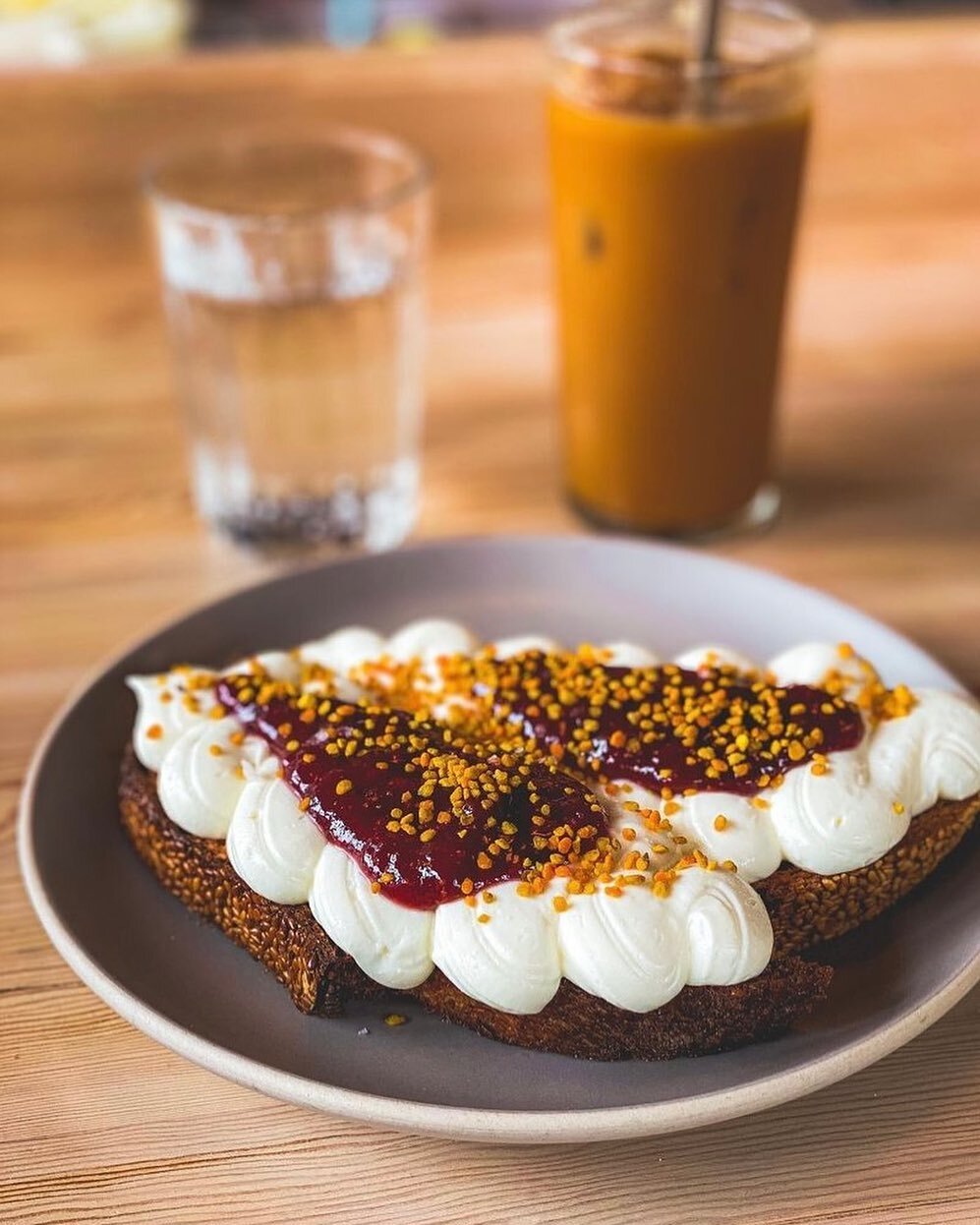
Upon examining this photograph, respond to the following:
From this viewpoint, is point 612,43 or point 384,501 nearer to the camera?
point 612,43

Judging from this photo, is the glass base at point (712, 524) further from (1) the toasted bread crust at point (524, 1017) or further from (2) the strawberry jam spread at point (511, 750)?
(1) the toasted bread crust at point (524, 1017)

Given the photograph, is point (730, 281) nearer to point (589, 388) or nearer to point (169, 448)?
point (589, 388)

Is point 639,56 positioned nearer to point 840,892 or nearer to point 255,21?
point 840,892

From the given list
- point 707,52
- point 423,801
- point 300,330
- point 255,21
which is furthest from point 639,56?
point 255,21

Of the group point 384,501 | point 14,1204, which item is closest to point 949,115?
point 384,501

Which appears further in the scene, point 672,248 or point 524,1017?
point 672,248

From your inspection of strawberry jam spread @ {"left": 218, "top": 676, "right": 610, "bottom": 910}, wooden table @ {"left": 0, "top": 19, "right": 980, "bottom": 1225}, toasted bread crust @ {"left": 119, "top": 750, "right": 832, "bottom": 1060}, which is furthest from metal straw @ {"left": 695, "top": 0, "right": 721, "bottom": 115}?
toasted bread crust @ {"left": 119, "top": 750, "right": 832, "bottom": 1060}
